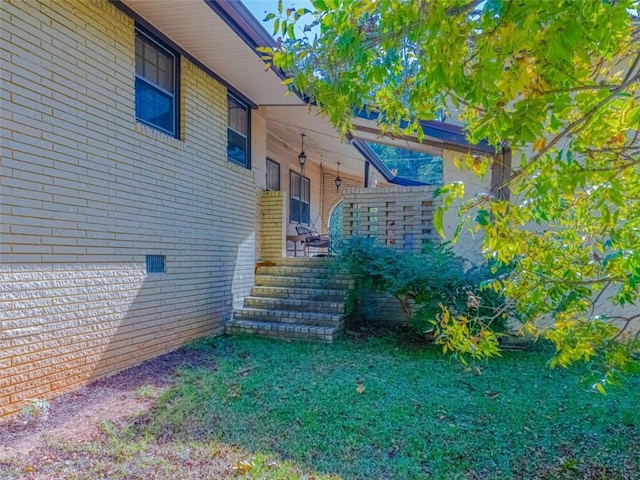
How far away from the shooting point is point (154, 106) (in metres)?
5.49

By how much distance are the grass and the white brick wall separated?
105cm

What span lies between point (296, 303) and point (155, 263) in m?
2.60

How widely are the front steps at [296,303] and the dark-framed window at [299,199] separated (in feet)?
13.4

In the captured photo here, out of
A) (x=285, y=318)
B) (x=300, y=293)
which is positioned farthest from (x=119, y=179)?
(x=300, y=293)

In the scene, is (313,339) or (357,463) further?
(313,339)

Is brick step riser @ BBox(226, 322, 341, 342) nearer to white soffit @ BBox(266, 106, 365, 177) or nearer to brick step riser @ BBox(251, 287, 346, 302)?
brick step riser @ BBox(251, 287, 346, 302)

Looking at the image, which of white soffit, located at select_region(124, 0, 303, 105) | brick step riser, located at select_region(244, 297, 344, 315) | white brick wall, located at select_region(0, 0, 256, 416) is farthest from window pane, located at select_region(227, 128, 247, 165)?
brick step riser, located at select_region(244, 297, 344, 315)

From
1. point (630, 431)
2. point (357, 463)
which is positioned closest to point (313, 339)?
point (357, 463)

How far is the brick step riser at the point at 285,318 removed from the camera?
659cm

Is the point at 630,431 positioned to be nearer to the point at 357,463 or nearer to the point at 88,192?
the point at 357,463

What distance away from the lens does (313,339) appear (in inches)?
249

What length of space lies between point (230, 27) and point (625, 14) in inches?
184

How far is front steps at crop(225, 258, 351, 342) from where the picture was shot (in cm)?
653

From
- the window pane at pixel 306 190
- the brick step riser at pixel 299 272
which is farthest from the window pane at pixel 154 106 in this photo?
the window pane at pixel 306 190
